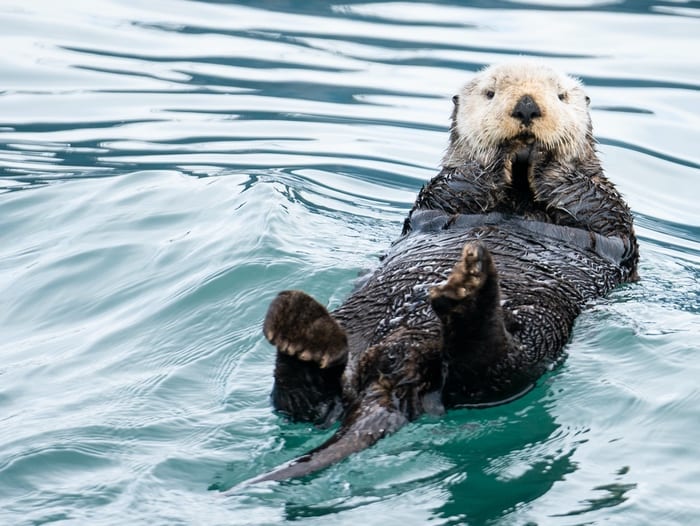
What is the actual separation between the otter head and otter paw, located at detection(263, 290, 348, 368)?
1567mm

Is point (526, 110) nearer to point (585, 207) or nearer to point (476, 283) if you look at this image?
point (585, 207)

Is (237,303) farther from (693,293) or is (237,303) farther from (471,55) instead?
(471,55)

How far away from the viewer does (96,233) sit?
602 cm

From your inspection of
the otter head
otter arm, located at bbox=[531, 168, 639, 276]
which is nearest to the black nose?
the otter head

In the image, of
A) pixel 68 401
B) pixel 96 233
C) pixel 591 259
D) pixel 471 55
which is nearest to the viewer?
pixel 68 401

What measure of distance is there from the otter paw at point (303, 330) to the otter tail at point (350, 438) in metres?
0.19

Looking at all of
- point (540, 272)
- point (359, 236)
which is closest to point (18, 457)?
point (540, 272)

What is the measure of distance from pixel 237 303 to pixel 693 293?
222cm

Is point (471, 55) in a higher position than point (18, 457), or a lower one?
higher

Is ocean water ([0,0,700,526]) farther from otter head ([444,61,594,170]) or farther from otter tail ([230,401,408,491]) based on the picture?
otter head ([444,61,594,170])

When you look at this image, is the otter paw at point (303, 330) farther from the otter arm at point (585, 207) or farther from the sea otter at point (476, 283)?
the otter arm at point (585, 207)

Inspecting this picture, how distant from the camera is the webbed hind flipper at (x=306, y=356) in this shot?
3258 millimetres

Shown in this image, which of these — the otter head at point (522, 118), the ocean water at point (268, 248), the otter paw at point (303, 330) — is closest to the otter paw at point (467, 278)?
the otter paw at point (303, 330)

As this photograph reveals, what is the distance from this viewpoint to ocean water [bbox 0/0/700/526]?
3.23 metres
